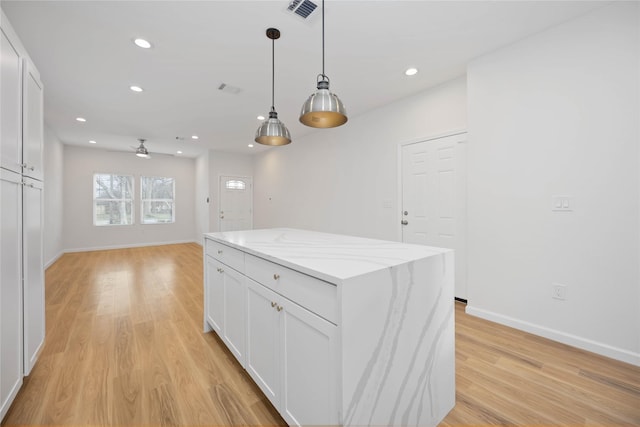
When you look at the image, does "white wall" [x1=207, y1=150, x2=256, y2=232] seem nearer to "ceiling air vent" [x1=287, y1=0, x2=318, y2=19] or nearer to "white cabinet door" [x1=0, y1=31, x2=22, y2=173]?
"white cabinet door" [x1=0, y1=31, x2=22, y2=173]

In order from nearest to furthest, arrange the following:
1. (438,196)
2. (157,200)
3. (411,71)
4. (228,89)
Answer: (411,71) → (438,196) → (228,89) → (157,200)

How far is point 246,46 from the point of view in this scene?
2537 millimetres

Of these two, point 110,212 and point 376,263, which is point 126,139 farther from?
point 376,263

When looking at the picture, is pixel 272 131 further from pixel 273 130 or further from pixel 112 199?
pixel 112 199

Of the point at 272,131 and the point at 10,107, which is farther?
the point at 272,131

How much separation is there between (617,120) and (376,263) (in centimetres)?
231

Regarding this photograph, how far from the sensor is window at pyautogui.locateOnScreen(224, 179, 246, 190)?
7354 millimetres

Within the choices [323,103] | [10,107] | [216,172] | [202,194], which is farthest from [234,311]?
[202,194]

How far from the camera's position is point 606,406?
1539 mm

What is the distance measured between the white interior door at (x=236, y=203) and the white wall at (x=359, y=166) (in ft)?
5.17

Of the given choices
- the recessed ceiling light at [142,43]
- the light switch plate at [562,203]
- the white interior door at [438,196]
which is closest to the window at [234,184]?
the recessed ceiling light at [142,43]

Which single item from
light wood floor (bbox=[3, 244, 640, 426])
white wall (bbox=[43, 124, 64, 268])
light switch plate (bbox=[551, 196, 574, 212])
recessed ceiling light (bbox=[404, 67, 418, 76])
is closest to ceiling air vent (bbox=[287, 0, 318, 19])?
recessed ceiling light (bbox=[404, 67, 418, 76])

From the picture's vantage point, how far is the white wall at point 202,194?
7.12 metres

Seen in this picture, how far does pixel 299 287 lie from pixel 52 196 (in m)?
6.89
